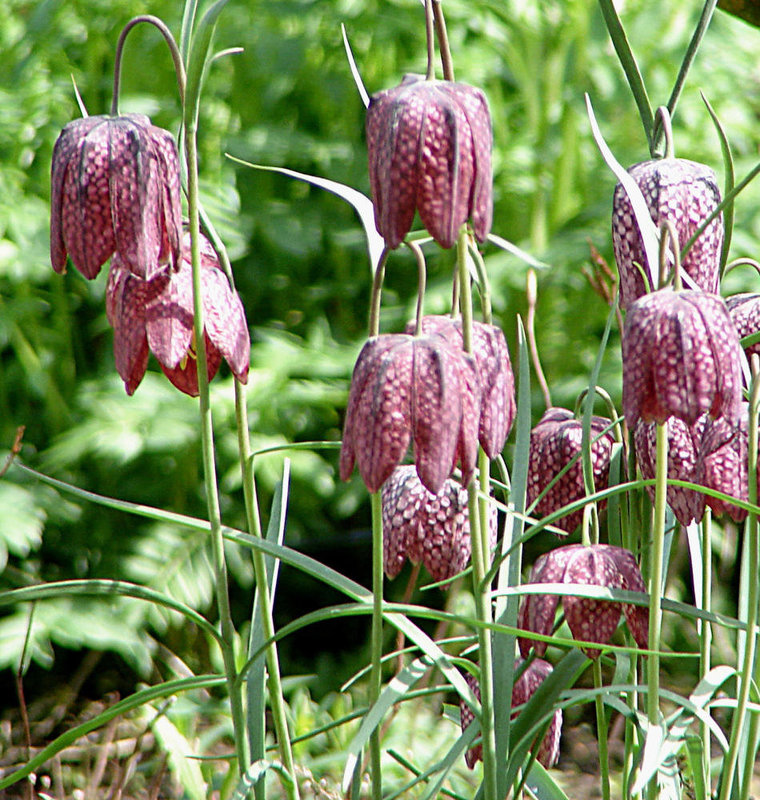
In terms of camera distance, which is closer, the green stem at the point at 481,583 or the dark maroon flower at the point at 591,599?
the green stem at the point at 481,583

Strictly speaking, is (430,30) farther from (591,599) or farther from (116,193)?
(591,599)

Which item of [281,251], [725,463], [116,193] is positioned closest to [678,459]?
[725,463]

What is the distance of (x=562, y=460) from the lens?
0.83 m

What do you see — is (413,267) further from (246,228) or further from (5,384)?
(5,384)

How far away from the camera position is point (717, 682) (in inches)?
28.8

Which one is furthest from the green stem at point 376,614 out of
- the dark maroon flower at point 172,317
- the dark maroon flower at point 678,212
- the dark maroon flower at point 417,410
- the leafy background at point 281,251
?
the leafy background at point 281,251

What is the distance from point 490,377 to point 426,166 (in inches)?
5.9

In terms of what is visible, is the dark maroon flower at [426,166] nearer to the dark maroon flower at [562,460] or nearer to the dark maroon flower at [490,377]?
the dark maroon flower at [490,377]

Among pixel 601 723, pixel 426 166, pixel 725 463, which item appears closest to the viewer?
pixel 426 166

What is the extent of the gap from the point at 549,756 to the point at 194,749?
2.06 ft

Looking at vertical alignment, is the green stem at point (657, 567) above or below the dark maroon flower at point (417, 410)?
below

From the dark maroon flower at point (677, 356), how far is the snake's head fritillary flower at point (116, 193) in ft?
0.99

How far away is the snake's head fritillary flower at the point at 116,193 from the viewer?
67cm

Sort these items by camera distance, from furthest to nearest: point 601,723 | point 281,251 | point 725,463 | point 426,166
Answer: point 281,251 → point 601,723 → point 725,463 → point 426,166
